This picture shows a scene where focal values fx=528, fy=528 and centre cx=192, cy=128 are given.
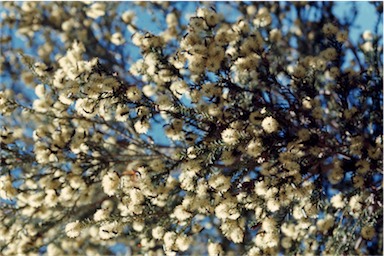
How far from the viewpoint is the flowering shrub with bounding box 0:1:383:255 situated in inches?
89.0

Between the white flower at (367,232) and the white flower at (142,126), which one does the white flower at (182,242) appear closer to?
the white flower at (142,126)

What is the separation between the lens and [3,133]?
9.00 ft

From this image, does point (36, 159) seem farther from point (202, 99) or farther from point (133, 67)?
point (202, 99)

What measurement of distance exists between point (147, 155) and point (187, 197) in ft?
1.96

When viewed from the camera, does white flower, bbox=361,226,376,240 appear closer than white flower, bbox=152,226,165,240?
No

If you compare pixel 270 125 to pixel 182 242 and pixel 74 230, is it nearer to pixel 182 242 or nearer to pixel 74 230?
pixel 182 242

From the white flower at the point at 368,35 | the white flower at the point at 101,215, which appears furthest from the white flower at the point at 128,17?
the white flower at the point at 101,215

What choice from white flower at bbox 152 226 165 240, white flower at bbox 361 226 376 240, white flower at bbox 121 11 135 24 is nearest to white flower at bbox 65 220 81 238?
white flower at bbox 152 226 165 240

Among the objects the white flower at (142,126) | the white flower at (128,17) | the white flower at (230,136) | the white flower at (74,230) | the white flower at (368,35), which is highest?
the white flower at (368,35)

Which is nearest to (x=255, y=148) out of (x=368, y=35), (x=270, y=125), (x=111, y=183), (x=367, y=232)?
(x=270, y=125)

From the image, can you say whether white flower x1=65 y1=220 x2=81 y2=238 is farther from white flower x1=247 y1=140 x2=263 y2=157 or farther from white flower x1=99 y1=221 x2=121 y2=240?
white flower x1=247 y1=140 x2=263 y2=157

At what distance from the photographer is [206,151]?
2260 millimetres

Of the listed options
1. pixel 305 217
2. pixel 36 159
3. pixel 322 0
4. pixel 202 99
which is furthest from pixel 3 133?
pixel 322 0

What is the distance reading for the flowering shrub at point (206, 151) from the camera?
226 centimetres
